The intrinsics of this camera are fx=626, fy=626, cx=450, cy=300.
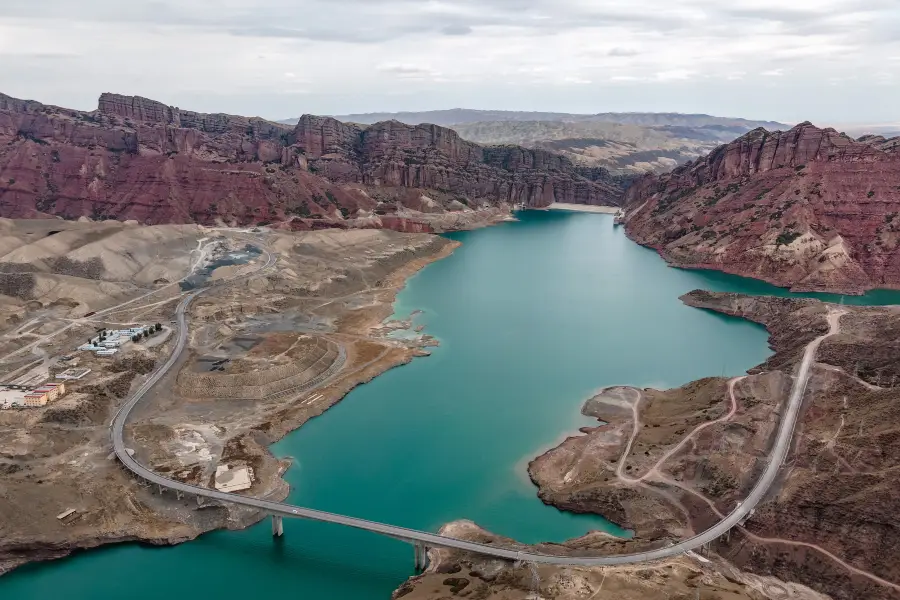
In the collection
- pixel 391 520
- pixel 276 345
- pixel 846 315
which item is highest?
pixel 846 315

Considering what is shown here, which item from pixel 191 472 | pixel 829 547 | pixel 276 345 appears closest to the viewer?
pixel 829 547

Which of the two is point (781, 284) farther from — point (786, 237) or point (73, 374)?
point (73, 374)

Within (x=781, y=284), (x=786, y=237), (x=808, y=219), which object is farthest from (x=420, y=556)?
(x=808, y=219)

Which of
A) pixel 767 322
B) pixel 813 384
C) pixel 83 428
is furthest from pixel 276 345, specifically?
pixel 767 322

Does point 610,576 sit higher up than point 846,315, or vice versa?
point 846,315

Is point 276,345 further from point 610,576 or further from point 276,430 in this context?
point 610,576

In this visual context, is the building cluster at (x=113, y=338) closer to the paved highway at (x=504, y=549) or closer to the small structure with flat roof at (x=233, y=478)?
the paved highway at (x=504, y=549)
